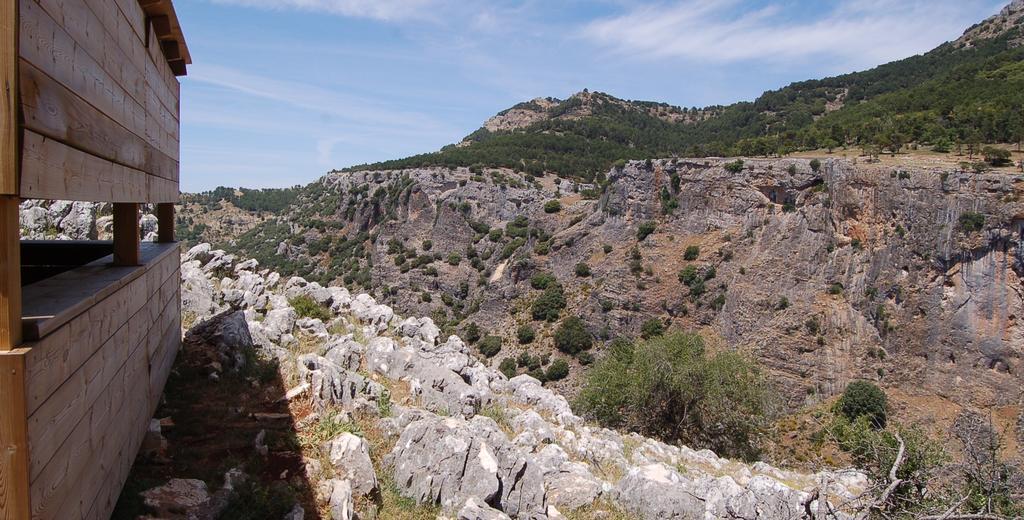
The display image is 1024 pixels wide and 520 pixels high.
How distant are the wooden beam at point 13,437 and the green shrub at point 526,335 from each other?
37.5 metres

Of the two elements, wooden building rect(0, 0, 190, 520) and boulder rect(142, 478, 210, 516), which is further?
boulder rect(142, 478, 210, 516)

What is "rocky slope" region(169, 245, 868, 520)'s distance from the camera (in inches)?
227

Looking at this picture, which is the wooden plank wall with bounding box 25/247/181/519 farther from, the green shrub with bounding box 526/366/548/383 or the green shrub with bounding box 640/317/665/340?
the green shrub with bounding box 640/317/665/340

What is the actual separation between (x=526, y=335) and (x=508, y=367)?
366 cm

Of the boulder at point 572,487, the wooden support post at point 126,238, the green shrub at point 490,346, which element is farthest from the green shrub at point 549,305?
the wooden support post at point 126,238

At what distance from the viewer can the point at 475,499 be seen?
18.0 ft

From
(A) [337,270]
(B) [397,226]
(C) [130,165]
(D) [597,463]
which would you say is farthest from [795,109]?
(C) [130,165]

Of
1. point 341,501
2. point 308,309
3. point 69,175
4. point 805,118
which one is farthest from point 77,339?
point 805,118

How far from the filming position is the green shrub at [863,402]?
27.3 m

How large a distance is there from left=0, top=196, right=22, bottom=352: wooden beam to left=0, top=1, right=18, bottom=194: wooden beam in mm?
186

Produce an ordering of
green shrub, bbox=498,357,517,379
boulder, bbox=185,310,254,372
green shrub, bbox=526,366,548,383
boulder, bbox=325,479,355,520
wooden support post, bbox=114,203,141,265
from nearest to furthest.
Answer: boulder, bbox=325,479,355,520 < wooden support post, bbox=114,203,141,265 < boulder, bbox=185,310,254,372 < green shrub, bbox=526,366,548,383 < green shrub, bbox=498,357,517,379

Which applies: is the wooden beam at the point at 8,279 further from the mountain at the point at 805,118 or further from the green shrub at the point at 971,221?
the mountain at the point at 805,118

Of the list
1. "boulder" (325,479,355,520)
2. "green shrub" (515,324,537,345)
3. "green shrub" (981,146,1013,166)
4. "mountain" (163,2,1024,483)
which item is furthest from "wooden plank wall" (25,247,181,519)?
"green shrub" (981,146,1013,166)

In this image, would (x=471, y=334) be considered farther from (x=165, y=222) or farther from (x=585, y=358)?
(x=165, y=222)
